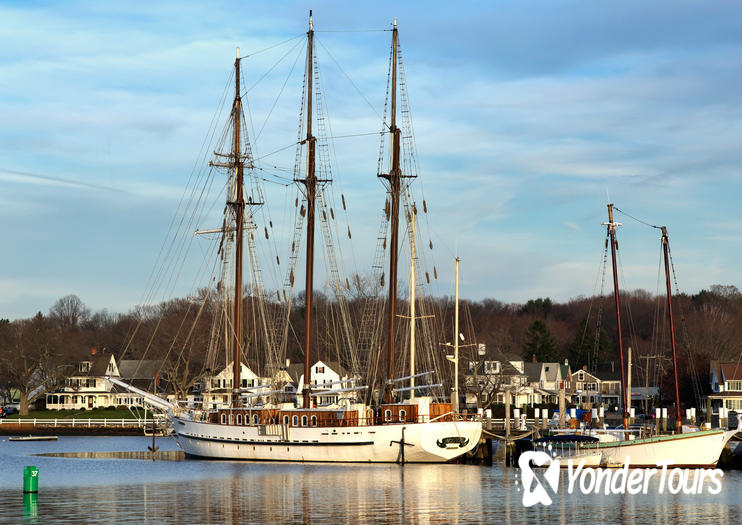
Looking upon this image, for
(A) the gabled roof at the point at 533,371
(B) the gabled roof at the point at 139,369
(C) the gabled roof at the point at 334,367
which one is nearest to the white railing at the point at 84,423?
(C) the gabled roof at the point at 334,367

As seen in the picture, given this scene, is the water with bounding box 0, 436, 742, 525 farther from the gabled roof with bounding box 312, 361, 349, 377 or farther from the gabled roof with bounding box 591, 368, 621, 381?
the gabled roof with bounding box 591, 368, 621, 381

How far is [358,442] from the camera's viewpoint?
2596 inches

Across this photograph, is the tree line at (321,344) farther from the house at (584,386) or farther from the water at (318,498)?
the water at (318,498)

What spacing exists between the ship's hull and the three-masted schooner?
62mm

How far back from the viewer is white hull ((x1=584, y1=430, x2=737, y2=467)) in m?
60.2

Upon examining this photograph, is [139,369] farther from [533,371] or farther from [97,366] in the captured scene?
[533,371]

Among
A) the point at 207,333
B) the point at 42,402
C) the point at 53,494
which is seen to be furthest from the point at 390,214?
the point at 42,402

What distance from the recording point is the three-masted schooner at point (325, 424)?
214 ft

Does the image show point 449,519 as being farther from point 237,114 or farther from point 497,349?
point 497,349

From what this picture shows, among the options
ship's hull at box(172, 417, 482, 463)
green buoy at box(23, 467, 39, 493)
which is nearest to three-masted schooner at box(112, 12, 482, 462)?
ship's hull at box(172, 417, 482, 463)

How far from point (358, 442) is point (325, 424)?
2690 mm

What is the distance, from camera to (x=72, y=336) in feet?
539

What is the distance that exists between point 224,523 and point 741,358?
111 metres

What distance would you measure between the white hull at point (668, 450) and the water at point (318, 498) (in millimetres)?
2155
